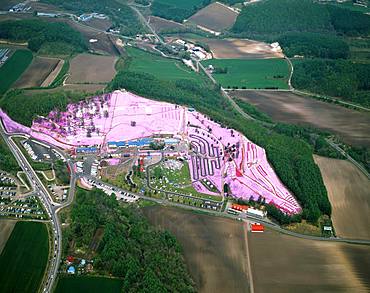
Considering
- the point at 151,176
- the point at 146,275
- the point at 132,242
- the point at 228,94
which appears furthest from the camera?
the point at 228,94

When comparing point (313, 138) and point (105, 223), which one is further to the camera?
point (313, 138)

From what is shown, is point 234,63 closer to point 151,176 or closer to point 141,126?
point 141,126

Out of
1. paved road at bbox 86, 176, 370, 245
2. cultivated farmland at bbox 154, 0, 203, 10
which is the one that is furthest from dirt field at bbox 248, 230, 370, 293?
cultivated farmland at bbox 154, 0, 203, 10

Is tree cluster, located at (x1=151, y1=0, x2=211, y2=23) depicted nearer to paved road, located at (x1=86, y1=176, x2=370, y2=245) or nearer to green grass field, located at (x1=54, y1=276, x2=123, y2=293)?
paved road, located at (x1=86, y1=176, x2=370, y2=245)

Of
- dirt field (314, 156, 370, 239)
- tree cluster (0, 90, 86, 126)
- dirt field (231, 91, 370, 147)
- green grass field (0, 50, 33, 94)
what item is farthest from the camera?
green grass field (0, 50, 33, 94)

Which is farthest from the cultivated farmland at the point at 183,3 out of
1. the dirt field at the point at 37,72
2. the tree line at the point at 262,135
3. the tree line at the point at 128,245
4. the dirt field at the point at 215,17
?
the tree line at the point at 128,245

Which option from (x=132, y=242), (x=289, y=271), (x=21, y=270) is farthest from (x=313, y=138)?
(x=21, y=270)

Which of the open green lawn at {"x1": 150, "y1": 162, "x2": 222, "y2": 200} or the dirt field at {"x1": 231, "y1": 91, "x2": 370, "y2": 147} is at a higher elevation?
the open green lawn at {"x1": 150, "y1": 162, "x2": 222, "y2": 200}
